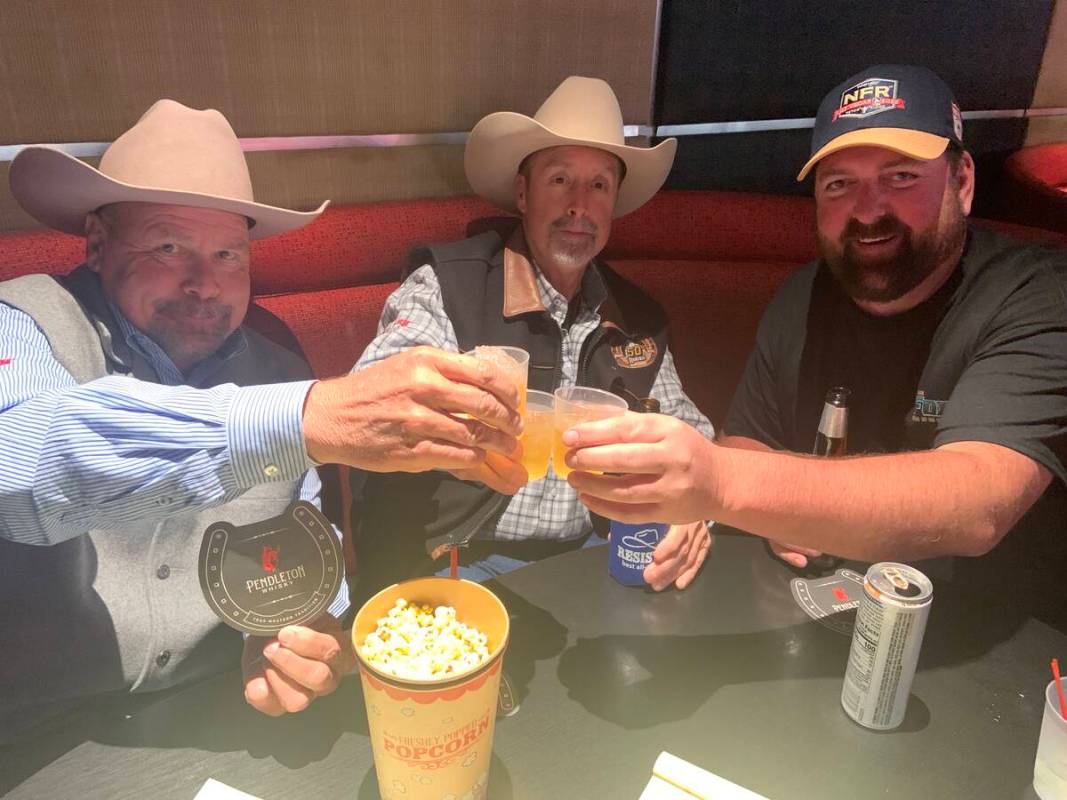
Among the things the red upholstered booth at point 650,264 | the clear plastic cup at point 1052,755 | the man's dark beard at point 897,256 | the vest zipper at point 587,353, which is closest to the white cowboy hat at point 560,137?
the red upholstered booth at point 650,264

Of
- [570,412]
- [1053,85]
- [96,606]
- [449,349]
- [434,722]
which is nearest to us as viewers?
[434,722]

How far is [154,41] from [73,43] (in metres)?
0.19

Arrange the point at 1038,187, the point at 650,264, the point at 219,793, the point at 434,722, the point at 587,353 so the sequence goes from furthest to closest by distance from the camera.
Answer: the point at 1038,187 < the point at 650,264 < the point at 587,353 < the point at 219,793 < the point at 434,722

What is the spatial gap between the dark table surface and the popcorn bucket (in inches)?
4.2

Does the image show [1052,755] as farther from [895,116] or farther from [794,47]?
[794,47]

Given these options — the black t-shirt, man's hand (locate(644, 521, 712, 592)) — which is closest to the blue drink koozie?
man's hand (locate(644, 521, 712, 592))

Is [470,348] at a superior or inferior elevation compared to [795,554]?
superior

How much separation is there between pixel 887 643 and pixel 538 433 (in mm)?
590

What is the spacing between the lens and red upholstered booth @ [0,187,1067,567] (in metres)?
2.08

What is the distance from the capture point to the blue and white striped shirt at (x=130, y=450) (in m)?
1.02

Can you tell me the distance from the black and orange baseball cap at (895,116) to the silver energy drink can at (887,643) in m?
1.20

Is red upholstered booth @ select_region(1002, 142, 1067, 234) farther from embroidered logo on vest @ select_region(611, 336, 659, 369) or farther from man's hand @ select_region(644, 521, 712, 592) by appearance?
man's hand @ select_region(644, 521, 712, 592)

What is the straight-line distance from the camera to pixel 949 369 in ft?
5.77

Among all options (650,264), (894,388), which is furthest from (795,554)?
(650,264)
